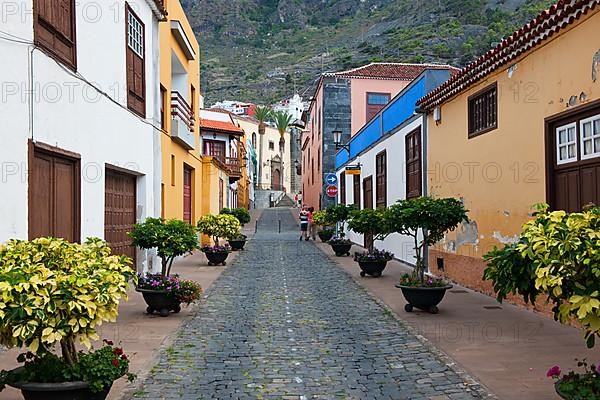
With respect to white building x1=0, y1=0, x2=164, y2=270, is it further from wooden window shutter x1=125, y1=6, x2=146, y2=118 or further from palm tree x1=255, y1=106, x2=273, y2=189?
palm tree x1=255, y1=106, x2=273, y2=189

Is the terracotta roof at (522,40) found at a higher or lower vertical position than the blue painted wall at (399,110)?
lower

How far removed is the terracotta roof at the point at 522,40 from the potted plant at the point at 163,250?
562cm

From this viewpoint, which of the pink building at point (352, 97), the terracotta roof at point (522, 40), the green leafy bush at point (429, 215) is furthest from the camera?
the pink building at point (352, 97)

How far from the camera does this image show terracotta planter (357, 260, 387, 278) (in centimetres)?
1430

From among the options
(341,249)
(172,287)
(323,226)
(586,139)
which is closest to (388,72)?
(323,226)

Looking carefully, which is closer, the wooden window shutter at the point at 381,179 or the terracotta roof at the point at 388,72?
the wooden window shutter at the point at 381,179

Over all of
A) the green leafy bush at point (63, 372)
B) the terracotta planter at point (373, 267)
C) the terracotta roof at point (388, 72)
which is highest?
the terracotta roof at point (388, 72)

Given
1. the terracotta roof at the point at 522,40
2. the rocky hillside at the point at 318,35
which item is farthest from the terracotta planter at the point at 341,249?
the rocky hillside at the point at 318,35

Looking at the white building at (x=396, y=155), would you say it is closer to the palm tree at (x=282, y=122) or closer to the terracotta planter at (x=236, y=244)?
the terracotta planter at (x=236, y=244)

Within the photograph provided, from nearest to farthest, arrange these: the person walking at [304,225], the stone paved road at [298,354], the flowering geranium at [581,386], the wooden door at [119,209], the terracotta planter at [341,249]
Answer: the flowering geranium at [581,386]
the stone paved road at [298,354]
the wooden door at [119,209]
the terracotta planter at [341,249]
the person walking at [304,225]

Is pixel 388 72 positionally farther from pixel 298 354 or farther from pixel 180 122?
pixel 298 354

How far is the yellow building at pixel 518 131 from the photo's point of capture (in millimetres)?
7711

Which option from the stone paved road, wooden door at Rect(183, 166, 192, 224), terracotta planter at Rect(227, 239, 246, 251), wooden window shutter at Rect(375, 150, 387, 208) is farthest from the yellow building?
terracotta planter at Rect(227, 239, 246, 251)

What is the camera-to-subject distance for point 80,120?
30.2 feet
